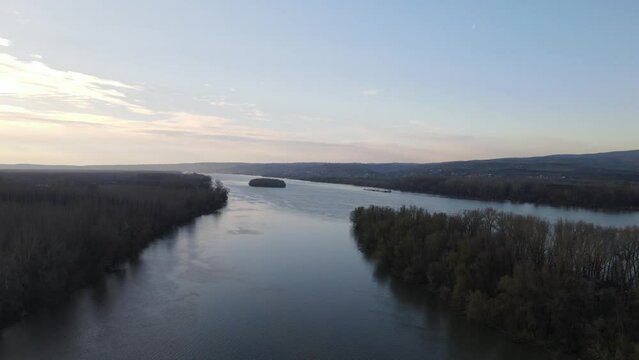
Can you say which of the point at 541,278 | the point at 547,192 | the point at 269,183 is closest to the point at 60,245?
the point at 541,278

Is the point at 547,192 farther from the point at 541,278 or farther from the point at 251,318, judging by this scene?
the point at 251,318

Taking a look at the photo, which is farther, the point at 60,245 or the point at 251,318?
the point at 60,245

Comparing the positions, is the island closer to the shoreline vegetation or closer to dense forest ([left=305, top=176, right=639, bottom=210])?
the shoreline vegetation

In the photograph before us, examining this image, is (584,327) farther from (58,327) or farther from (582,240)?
(58,327)

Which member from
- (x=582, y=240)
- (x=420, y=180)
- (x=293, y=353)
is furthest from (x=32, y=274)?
(x=420, y=180)

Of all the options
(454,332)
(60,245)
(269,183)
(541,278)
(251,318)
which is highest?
(60,245)

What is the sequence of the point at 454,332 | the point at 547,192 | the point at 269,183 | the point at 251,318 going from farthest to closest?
the point at 269,183 → the point at 547,192 → the point at 251,318 → the point at 454,332

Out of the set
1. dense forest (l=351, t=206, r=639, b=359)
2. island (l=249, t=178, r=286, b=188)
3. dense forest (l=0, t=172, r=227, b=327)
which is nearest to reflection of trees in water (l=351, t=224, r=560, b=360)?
dense forest (l=351, t=206, r=639, b=359)

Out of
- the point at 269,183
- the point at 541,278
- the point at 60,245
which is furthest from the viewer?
the point at 269,183
